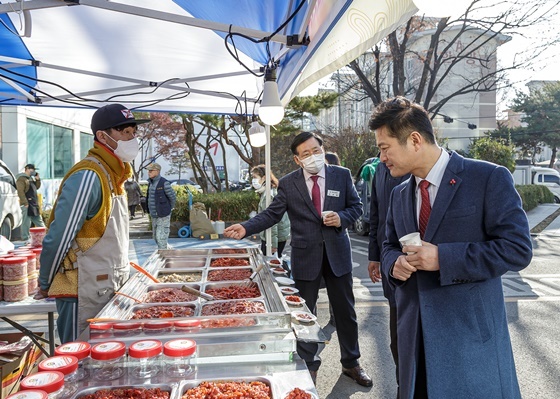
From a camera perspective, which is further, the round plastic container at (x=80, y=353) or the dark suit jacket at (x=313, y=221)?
the dark suit jacket at (x=313, y=221)

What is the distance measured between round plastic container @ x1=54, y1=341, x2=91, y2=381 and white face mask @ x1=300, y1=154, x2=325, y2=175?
7.99 ft

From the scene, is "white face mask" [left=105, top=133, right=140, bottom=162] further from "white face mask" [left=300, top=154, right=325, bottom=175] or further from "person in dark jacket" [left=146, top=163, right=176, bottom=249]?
"person in dark jacket" [left=146, top=163, right=176, bottom=249]

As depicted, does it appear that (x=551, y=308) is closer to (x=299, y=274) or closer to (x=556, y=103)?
(x=299, y=274)

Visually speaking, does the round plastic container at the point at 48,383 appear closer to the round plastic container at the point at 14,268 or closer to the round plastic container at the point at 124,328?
the round plastic container at the point at 124,328

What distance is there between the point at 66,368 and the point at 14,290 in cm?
173

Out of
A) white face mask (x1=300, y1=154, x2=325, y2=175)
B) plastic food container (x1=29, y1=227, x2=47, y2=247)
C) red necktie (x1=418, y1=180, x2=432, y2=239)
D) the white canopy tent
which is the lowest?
plastic food container (x1=29, y1=227, x2=47, y2=247)

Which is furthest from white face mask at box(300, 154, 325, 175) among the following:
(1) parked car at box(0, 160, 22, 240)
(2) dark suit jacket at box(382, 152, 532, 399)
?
(1) parked car at box(0, 160, 22, 240)

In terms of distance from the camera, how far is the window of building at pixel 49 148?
1562 cm

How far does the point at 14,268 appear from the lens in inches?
124

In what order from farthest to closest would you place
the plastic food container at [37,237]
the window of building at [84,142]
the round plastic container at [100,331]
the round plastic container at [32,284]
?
the window of building at [84,142] → the plastic food container at [37,237] → the round plastic container at [32,284] → the round plastic container at [100,331]

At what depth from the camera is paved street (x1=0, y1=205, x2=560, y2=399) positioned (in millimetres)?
3977

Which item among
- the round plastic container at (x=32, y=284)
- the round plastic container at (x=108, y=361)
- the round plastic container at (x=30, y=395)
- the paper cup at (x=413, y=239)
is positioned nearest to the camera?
the round plastic container at (x=30, y=395)

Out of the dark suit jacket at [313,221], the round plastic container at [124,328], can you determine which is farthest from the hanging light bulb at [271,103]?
the round plastic container at [124,328]

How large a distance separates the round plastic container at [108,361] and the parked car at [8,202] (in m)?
10.2
